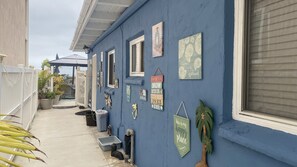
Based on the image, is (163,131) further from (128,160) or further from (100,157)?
(100,157)

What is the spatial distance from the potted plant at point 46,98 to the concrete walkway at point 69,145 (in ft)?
10.6

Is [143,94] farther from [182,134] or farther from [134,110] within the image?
[182,134]

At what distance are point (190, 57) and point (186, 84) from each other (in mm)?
321

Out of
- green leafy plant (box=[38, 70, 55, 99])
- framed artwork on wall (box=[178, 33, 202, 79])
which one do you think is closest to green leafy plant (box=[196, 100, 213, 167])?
framed artwork on wall (box=[178, 33, 202, 79])

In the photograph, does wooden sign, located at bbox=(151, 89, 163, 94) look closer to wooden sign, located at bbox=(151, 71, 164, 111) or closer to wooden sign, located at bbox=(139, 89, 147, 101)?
wooden sign, located at bbox=(151, 71, 164, 111)

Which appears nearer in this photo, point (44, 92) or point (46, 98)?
point (46, 98)

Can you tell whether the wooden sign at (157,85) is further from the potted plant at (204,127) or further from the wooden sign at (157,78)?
the potted plant at (204,127)

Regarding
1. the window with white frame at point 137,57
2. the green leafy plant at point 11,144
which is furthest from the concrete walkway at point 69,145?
the green leafy plant at point 11,144

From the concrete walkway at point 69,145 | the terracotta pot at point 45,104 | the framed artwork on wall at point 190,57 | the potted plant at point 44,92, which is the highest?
the framed artwork on wall at point 190,57

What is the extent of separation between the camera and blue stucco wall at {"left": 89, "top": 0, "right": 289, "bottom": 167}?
1.94 metres

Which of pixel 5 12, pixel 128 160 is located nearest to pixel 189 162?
pixel 128 160

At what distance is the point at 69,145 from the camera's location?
5629mm

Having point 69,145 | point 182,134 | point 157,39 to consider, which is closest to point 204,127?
point 182,134

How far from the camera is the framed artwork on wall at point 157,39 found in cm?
319
